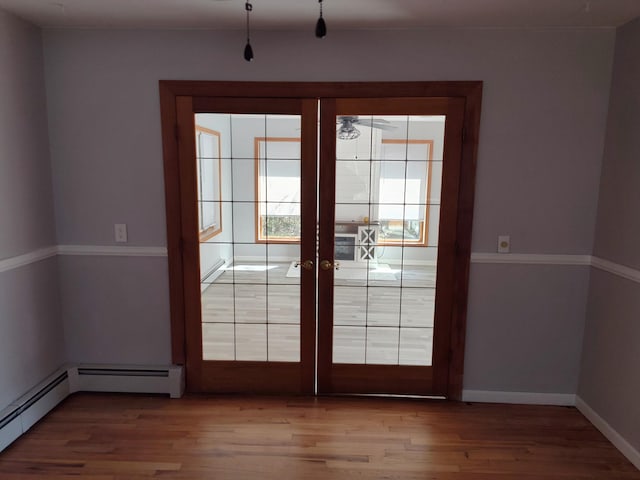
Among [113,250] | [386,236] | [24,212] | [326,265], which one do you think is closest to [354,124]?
[386,236]

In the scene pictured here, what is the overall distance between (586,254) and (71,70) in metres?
3.49

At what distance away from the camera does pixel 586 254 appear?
8.43 ft

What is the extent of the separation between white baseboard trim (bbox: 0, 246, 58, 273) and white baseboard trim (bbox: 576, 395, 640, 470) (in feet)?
12.0

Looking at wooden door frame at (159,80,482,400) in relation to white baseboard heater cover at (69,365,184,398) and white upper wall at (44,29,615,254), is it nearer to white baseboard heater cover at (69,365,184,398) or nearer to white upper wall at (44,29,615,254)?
white upper wall at (44,29,615,254)

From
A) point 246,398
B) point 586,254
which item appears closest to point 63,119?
point 246,398

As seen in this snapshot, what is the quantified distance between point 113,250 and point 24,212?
54 cm

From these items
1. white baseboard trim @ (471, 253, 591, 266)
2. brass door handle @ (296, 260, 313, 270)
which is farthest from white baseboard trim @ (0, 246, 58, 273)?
white baseboard trim @ (471, 253, 591, 266)

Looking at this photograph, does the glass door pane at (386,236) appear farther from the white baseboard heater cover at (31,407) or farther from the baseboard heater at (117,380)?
the white baseboard heater cover at (31,407)

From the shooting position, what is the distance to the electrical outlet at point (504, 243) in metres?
2.58

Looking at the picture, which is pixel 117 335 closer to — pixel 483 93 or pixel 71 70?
pixel 71 70

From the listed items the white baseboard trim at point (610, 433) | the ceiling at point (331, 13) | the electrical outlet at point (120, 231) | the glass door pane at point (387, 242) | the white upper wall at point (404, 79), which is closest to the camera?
the ceiling at point (331, 13)

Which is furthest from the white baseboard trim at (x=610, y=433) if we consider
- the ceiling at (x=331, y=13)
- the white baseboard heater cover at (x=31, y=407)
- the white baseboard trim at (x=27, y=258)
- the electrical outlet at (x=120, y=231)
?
the white baseboard trim at (x=27, y=258)

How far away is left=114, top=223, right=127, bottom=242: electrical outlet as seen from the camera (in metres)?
2.66

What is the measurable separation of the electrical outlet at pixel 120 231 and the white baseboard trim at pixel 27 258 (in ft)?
1.42
